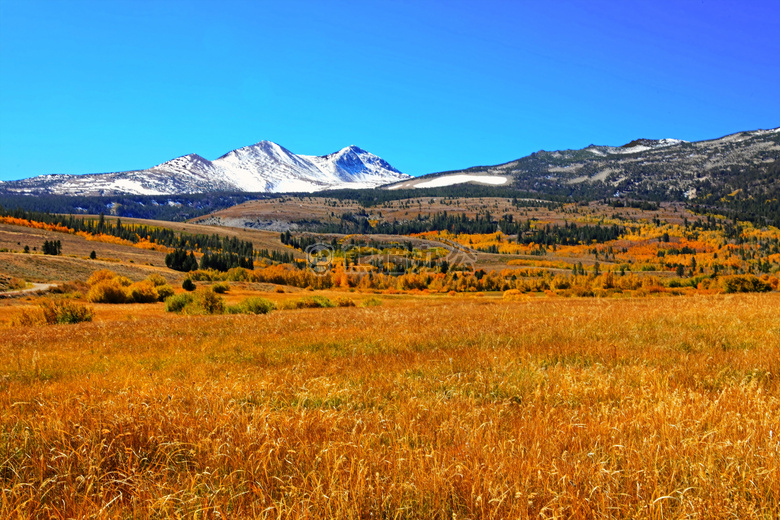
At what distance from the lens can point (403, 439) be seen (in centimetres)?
351

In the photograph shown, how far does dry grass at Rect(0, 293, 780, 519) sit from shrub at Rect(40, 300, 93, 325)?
15.6m

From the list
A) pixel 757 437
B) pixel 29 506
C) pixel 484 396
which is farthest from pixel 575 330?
pixel 29 506

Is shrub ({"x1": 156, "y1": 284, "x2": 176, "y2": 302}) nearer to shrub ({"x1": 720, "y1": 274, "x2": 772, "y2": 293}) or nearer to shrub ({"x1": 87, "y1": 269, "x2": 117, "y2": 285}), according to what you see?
shrub ({"x1": 87, "y1": 269, "x2": 117, "y2": 285})

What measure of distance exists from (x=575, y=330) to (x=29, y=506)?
1034 cm

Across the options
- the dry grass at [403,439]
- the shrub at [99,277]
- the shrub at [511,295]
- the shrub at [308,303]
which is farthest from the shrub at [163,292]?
the dry grass at [403,439]

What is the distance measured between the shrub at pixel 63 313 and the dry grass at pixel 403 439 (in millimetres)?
15615

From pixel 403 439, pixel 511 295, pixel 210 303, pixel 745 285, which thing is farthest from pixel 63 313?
pixel 745 285

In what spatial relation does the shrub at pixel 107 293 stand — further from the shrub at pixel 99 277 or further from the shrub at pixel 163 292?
the shrub at pixel 99 277

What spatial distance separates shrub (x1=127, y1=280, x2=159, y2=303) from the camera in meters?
35.2

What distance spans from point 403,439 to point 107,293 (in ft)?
124

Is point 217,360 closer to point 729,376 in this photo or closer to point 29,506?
point 29,506

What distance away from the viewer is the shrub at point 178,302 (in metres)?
28.4

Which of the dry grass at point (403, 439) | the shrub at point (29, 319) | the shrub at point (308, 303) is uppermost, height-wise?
the dry grass at point (403, 439)

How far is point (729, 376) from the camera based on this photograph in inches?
233
